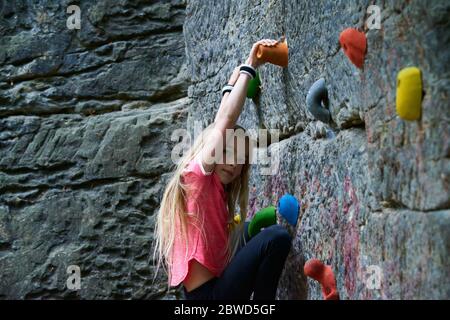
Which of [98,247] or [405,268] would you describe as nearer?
[405,268]

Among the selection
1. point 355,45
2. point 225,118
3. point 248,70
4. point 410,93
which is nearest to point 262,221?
point 225,118

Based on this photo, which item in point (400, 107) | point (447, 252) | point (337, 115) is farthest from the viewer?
point (337, 115)

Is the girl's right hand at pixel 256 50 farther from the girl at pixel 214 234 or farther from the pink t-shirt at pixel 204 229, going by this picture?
the pink t-shirt at pixel 204 229

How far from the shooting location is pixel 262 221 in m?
3.02

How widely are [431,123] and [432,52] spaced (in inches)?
6.2

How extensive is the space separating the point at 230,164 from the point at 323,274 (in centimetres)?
51

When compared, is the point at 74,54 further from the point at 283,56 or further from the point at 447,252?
the point at 447,252

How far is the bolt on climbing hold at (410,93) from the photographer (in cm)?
197

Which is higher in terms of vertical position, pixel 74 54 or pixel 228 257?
pixel 74 54

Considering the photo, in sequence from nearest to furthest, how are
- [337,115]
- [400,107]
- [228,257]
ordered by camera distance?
[400,107] → [337,115] → [228,257]

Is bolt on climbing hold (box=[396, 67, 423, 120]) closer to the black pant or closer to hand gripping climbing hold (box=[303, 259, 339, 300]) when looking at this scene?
hand gripping climbing hold (box=[303, 259, 339, 300])

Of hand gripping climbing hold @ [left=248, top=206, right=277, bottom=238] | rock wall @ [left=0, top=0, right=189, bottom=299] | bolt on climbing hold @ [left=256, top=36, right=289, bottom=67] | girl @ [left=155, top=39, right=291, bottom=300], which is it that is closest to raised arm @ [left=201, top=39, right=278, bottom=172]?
girl @ [left=155, top=39, right=291, bottom=300]

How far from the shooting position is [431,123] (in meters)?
1.93
